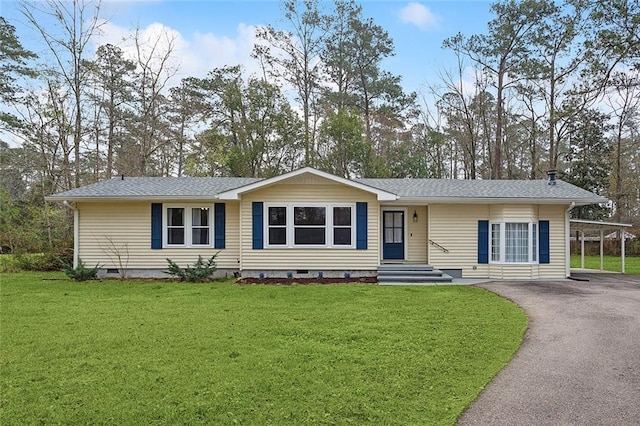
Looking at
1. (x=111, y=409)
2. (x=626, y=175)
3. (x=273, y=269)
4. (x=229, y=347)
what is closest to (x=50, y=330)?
(x=229, y=347)

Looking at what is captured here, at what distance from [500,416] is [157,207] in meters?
12.0

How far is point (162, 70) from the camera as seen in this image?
23.6 m

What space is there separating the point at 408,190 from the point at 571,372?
→ 994 centimetres

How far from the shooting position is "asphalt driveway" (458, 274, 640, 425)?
379cm

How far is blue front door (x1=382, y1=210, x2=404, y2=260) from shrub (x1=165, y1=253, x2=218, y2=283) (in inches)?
220

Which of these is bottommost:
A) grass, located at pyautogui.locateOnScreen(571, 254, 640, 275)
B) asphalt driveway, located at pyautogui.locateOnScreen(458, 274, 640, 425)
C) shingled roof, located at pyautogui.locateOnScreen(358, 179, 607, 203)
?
grass, located at pyautogui.locateOnScreen(571, 254, 640, 275)

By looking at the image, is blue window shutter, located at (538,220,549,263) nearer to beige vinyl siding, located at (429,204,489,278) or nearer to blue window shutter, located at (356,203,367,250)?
beige vinyl siding, located at (429,204,489,278)

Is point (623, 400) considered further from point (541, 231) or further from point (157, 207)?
point (157, 207)

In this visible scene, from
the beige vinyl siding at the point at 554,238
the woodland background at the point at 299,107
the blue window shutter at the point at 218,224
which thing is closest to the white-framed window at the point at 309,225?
the blue window shutter at the point at 218,224

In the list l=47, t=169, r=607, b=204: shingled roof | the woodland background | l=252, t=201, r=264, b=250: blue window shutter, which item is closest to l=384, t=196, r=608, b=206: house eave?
l=47, t=169, r=607, b=204: shingled roof

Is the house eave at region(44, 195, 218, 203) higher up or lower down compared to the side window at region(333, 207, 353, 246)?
higher up

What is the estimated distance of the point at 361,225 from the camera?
1326 cm

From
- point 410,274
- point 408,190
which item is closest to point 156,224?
point 410,274

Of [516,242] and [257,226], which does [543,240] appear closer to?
[516,242]
